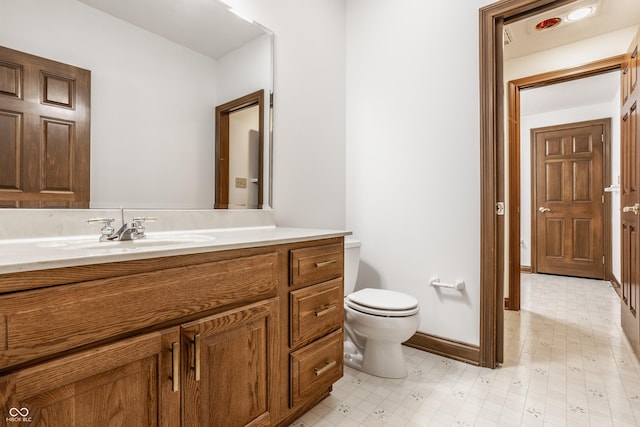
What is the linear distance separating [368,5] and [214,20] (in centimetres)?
121

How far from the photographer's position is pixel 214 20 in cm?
162

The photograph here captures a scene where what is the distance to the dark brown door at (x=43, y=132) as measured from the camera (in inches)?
42.3

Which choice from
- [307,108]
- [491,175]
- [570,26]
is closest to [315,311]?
[491,175]

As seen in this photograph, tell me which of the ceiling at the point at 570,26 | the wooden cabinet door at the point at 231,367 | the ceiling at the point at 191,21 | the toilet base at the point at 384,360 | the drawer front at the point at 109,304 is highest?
the ceiling at the point at 570,26

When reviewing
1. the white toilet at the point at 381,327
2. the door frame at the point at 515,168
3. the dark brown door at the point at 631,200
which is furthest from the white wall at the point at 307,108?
the dark brown door at the point at 631,200

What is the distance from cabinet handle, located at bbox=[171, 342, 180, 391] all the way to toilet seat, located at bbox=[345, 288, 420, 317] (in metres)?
A: 1.01

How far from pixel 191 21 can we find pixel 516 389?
2.35 metres

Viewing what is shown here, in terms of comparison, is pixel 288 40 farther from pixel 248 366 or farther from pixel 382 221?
pixel 248 366

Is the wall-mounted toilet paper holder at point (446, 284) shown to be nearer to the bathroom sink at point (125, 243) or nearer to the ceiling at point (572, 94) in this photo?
the bathroom sink at point (125, 243)

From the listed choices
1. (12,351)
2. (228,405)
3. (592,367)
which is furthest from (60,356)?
(592,367)

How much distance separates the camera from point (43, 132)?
1137 mm

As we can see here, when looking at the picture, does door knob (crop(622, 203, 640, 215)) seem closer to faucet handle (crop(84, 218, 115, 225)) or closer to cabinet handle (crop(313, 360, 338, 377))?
→ cabinet handle (crop(313, 360, 338, 377))

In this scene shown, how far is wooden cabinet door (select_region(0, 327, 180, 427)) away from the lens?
25.9 inches

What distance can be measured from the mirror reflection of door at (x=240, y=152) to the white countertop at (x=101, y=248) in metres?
0.19
